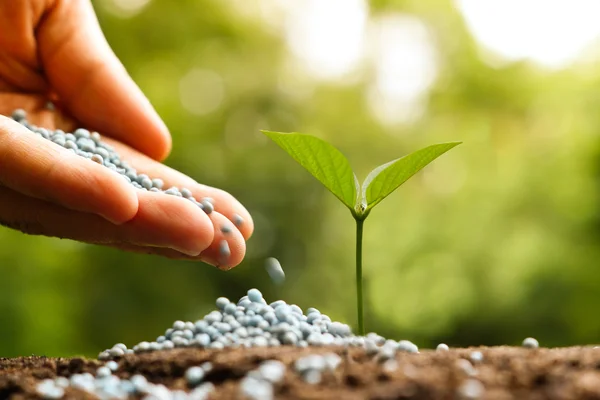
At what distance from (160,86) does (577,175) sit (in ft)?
10.3

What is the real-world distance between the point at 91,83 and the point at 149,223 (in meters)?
0.82

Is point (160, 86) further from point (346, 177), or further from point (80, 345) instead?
point (346, 177)

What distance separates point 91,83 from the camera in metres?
1.84

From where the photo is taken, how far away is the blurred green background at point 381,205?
4.41 metres

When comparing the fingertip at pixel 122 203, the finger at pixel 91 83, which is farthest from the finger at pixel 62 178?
the finger at pixel 91 83

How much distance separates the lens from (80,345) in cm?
462

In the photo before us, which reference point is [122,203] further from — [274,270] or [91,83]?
[91,83]

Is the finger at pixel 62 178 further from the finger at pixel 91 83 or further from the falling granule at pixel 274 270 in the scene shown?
the finger at pixel 91 83

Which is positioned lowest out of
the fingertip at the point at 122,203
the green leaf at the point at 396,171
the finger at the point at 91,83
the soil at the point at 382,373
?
the soil at the point at 382,373

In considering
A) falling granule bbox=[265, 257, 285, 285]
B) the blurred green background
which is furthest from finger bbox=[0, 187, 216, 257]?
the blurred green background

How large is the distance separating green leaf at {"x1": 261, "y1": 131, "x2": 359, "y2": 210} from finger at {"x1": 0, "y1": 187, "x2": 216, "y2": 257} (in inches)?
9.3

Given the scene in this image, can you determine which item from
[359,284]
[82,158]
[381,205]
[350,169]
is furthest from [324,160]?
[381,205]

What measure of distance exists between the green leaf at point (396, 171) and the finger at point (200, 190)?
0.41m

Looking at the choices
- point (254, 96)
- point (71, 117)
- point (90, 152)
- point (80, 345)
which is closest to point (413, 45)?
point (254, 96)
